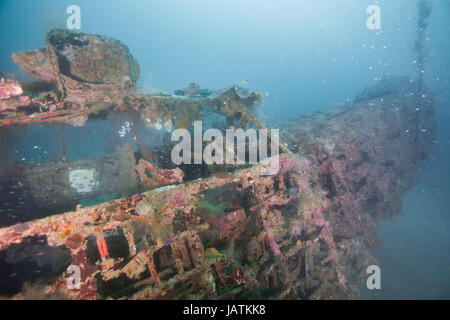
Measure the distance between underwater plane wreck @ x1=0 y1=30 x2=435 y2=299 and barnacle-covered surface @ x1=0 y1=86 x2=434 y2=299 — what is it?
0.02 metres

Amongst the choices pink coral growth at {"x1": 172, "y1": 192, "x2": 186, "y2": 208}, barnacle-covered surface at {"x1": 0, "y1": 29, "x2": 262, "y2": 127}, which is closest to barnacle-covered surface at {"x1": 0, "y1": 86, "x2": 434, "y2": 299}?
pink coral growth at {"x1": 172, "y1": 192, "x2": 186, "y2": 208}

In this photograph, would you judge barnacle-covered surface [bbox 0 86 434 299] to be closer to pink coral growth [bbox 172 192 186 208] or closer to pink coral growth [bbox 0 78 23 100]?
pink coral growth [bbox 172 192 186 208]

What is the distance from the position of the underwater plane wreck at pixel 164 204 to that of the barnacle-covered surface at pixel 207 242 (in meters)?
0.02

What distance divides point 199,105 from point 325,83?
171 metres

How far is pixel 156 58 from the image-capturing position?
152625mm

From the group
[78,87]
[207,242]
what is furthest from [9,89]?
[207,242]

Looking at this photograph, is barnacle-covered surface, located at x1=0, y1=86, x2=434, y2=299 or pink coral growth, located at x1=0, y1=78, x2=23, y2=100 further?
pink coral growth, located at x1=0, y1=78, x2=23, y2=100

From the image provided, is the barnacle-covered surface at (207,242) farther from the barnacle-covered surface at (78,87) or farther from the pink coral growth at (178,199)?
the barnacle-covered surface at (78,87)

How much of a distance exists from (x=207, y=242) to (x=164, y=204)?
104 cm

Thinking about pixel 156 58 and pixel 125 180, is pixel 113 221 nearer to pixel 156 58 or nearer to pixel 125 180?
pixel 125 180

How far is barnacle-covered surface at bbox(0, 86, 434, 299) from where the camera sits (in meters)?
2.32

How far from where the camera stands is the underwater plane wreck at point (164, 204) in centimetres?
239

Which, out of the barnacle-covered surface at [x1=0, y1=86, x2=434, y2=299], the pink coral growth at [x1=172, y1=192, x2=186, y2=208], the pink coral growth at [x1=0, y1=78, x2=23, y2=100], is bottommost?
the barnacle-covered surface at [x1=0, y1=86, x2=434, y2=299]
